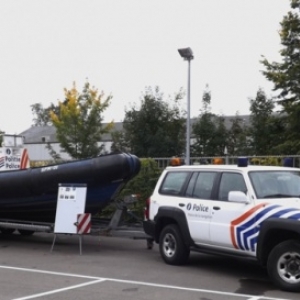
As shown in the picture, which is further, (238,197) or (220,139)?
(220,139)

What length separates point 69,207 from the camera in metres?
12.7

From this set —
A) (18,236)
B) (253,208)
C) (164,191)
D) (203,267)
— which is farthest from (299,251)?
(18,236)

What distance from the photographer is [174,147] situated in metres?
29.4

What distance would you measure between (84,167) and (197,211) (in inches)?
145

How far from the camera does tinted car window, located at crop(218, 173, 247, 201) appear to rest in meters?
9.68

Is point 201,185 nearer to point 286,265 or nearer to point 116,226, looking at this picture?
point 286,265

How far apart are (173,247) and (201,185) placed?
1.26 meters

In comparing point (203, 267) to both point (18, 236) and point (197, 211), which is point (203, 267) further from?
Result: point (18, 236)

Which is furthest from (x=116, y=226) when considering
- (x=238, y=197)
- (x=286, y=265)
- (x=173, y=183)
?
(x=286, y=265)

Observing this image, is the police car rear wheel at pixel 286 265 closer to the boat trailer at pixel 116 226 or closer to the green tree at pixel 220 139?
the boat trailer at pixel 116 226

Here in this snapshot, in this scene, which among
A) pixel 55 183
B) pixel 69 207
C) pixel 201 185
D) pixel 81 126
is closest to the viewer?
pixel 201 185

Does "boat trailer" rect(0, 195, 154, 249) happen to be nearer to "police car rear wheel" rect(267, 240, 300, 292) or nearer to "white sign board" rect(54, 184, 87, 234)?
"white sign board" rect(54, 184, 87, 234)

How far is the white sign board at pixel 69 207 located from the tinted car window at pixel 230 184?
11.9ft

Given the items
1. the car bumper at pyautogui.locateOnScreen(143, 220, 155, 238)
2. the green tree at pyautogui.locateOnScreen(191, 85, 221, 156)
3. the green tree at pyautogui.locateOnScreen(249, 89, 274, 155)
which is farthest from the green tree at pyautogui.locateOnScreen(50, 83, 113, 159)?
the car bumper at pyautogui.locateOnScreen(143, 220, 155, 238)
